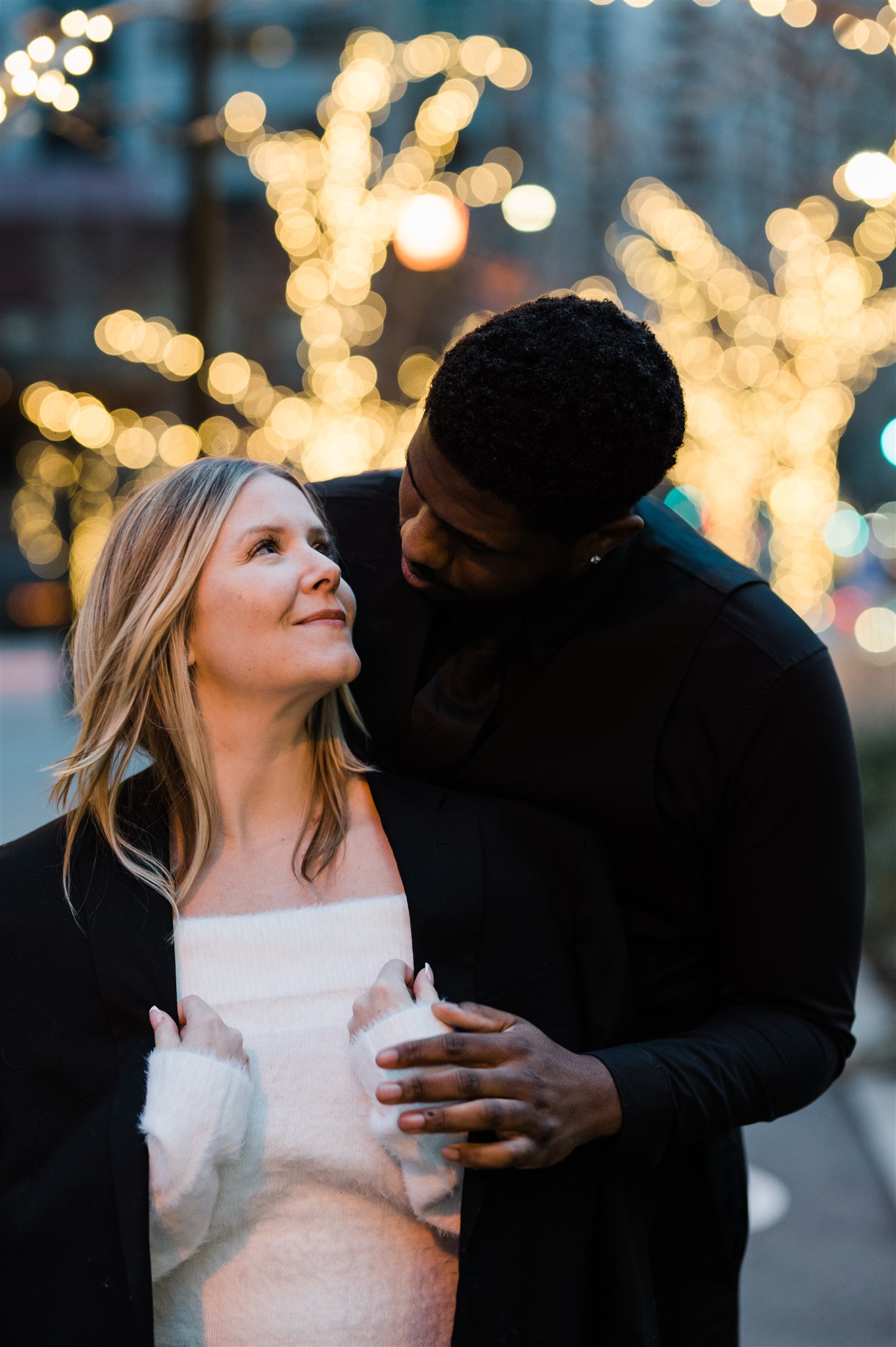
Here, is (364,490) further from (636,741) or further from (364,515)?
(636,741)

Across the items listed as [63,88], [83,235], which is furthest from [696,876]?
[83,235]

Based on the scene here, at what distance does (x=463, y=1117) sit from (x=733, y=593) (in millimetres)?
1018

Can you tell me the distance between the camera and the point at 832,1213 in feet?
14.7

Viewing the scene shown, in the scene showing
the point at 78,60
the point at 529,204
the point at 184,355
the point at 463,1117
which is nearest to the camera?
the point at 463,1117

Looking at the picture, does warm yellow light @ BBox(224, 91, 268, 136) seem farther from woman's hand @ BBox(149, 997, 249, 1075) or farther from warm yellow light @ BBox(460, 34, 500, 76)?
woman's hand @ BBox(149, 997, 249, 1075)

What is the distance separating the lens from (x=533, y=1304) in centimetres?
209

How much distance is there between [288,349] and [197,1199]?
639 inches

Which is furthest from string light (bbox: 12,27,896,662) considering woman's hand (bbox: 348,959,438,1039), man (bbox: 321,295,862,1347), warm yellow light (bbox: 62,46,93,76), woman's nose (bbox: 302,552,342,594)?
woman's hand (bbox: 348,959,438,1039)

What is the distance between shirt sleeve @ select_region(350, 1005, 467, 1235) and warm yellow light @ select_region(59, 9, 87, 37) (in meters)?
3.19

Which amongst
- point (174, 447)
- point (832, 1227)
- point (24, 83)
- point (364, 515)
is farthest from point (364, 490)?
point (174, 447)

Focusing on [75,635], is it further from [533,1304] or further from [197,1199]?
[533,1304]

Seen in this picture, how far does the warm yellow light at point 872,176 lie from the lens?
15.4 feet

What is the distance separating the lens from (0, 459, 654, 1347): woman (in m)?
1.97

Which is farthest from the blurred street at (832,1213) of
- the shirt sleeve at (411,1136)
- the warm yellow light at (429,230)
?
the warm yellow light at (429,230)
